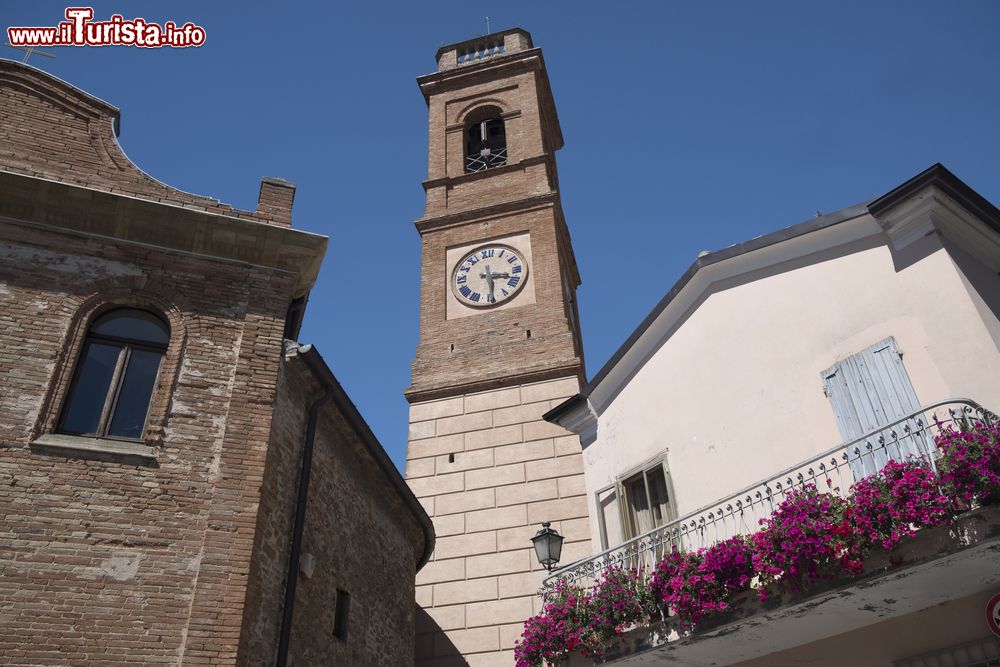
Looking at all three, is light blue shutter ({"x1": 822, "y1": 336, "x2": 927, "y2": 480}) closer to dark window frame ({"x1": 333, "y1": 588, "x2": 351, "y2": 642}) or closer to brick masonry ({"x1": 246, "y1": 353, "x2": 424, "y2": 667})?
brick masonry ({"x1": 246, "y1": 353, "x2": 424, "y2": 667})

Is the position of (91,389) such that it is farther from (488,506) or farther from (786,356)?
(488,506)

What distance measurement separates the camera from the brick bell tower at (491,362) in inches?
605

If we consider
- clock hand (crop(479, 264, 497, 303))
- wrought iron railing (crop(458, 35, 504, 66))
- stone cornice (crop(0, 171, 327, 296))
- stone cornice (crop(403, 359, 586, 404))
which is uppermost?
wrought iron railing (crop(458, 35, 504, 66))

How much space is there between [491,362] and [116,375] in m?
10.5

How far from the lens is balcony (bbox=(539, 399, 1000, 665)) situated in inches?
280

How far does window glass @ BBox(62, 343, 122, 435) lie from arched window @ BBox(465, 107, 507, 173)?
14880 mm

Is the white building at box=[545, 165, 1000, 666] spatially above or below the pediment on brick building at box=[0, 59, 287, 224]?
below

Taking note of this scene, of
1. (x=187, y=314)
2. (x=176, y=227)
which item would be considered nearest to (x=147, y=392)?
(x=187, y=314)

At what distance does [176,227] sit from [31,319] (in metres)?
1.94

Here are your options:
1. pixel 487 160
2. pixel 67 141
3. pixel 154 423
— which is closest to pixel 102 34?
pixel 67 141

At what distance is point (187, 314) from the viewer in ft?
30.8

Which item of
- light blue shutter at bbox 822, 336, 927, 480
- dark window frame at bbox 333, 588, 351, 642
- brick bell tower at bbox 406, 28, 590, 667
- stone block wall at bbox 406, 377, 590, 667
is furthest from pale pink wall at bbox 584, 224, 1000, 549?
brick bell tower at bbox 406, 28, 590, 667

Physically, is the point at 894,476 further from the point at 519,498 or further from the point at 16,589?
the point at 519,498

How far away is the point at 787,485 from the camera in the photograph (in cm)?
896
